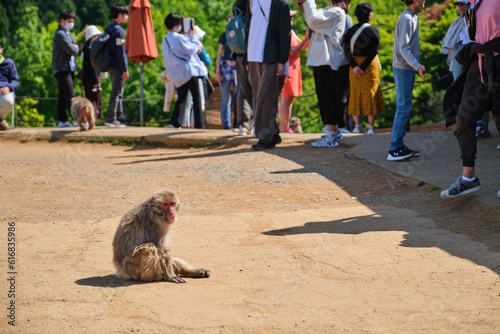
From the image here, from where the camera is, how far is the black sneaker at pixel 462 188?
34.4 feet

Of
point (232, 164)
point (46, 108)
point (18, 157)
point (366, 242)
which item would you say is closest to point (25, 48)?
point (46, 108)

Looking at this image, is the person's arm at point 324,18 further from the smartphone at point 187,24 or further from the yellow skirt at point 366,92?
the smartphone at point 187,24

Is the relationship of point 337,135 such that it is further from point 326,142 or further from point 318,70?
point 318,70

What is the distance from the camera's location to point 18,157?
633 inches

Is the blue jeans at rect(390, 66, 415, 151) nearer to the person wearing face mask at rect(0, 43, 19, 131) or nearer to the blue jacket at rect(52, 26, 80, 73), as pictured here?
the blue jacket at rect(52, 26, 80, 73)

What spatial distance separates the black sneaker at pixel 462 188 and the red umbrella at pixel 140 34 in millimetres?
9019

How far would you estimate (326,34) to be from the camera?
48.4 ft

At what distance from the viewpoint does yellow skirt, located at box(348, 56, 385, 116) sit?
50.6 feet

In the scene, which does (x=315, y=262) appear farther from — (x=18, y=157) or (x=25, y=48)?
Answer: (x=25, y=48)

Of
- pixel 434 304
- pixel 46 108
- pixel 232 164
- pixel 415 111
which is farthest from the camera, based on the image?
pixel 46 108

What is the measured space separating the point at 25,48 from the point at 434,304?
3659 cm

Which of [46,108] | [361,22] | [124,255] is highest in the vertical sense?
[361,22]

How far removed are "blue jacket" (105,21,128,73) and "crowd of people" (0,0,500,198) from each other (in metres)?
0.02

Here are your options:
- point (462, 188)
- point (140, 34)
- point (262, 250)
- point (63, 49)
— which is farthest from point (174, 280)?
point (140, 34)
